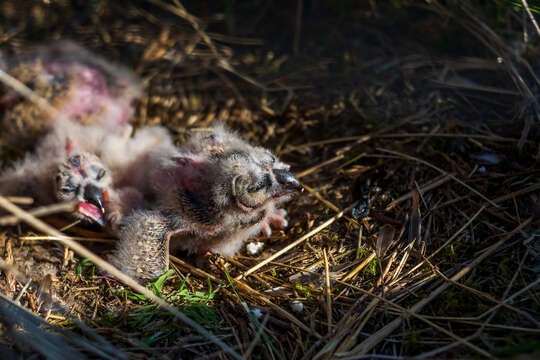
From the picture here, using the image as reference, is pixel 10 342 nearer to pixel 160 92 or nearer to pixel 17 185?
pixel 17 185

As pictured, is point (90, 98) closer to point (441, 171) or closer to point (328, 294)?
point (328, 294)

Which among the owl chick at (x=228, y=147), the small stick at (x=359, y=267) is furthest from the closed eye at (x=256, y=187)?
the small stick at (x=359, y=267)

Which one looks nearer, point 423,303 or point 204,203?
point 423,303

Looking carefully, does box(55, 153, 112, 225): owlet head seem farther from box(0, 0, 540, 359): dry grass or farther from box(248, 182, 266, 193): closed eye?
box(248, 182, 266, 193): closed eye

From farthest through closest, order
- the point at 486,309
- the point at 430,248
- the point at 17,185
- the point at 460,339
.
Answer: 1. the point at 17,185
2. the point at 430,248
3. the point at 486,309
4. the point at 460,339

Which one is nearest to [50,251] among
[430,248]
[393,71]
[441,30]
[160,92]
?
[160,92]

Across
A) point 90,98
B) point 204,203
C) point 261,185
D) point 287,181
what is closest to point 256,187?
point 261,185
